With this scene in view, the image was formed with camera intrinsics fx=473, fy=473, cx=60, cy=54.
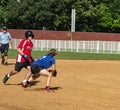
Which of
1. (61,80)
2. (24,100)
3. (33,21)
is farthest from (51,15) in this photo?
(24,100)

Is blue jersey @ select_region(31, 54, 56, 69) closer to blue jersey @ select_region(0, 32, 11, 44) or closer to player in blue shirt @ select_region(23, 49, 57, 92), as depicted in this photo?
player in blue shirt @ select_region(23, 49, 57, 92)

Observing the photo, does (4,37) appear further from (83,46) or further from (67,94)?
(83,46)

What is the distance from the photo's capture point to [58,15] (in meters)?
60.1

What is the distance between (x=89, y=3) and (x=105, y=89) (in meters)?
48.5

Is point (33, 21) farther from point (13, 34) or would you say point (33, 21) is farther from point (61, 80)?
point (61, 80)

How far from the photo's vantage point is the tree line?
59188mm

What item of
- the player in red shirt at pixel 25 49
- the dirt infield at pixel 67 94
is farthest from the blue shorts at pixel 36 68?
the player in red shirt at pixel 25 49

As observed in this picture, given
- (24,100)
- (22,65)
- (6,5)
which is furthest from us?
(6,5)

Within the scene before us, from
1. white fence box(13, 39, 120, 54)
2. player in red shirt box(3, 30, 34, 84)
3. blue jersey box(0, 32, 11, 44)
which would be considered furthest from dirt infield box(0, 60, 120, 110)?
white fence box(13, 39, 120, 54)

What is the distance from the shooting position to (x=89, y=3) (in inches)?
2424

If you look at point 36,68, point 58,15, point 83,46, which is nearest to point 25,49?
point 36,68

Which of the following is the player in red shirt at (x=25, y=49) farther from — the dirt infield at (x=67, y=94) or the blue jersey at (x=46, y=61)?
the blue jersey at (x=46, y=61)

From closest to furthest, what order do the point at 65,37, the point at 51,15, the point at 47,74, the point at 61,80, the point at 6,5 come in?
the point at 47,74 < the point at 61,80 < the point at 65,37 < the point at 51,15 < the point at 6,5

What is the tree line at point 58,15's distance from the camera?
59.2 m
